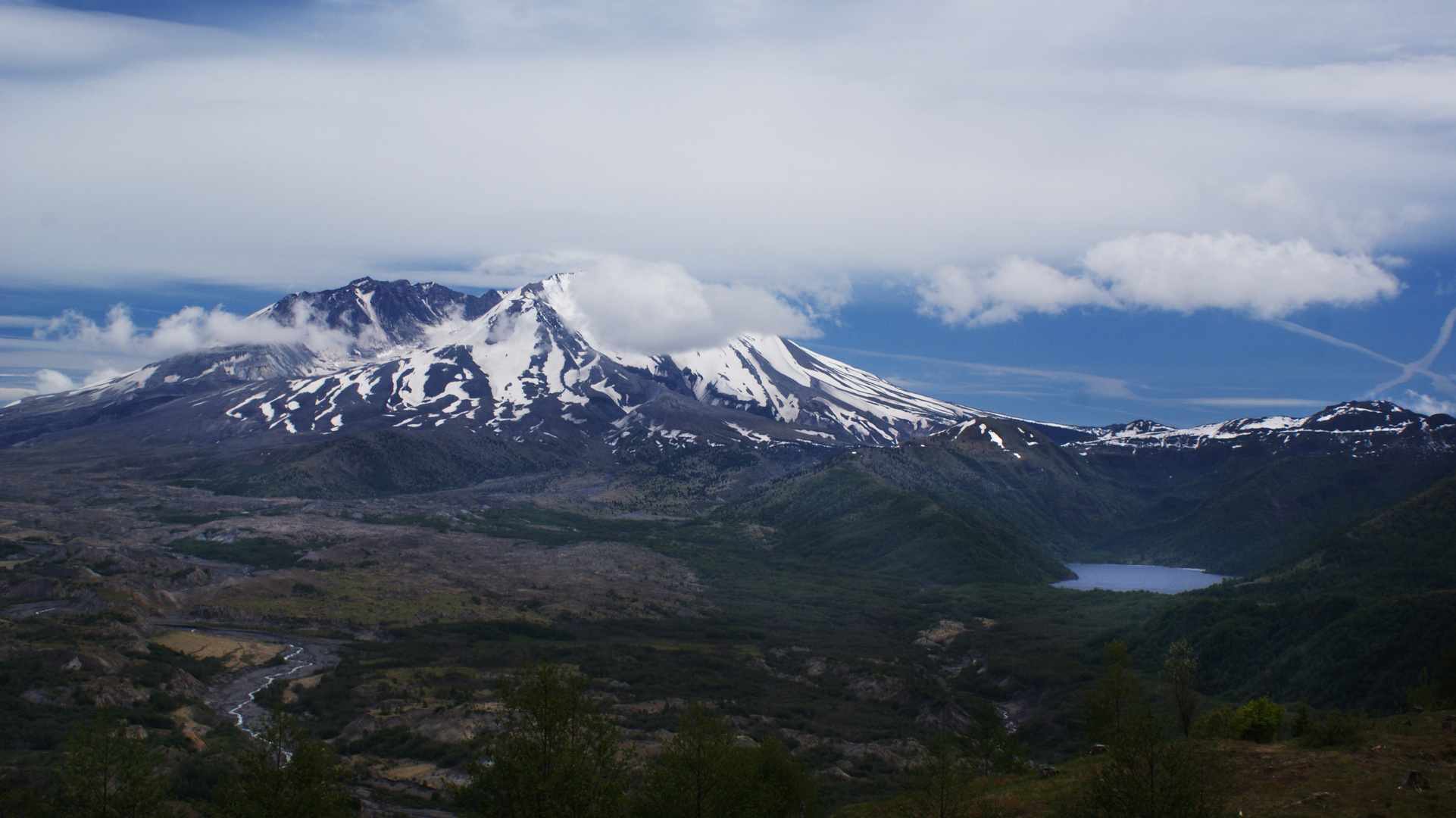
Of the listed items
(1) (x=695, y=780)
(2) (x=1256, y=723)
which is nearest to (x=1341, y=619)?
(2) (x=1256, y=723)

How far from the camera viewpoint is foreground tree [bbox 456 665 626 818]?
3703 cm

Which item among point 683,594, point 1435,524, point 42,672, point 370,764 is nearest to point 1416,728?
point 370,764

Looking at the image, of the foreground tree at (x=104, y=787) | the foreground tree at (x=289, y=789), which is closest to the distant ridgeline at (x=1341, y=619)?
the foreground tree at (x=289, y=789)

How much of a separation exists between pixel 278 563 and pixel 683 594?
8462 cm

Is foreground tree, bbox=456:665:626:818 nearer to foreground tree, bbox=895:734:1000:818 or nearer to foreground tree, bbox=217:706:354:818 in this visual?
foreground tree, bbox=217:706:354:818

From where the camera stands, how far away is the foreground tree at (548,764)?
3703 cm

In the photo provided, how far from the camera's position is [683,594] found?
16500 centimetres

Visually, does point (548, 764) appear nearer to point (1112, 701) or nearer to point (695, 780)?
point (695, 780)

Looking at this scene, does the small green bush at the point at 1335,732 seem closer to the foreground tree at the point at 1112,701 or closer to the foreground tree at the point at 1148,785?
the foreground tree at the point at 1148,785

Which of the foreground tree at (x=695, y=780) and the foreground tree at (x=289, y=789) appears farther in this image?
the foreground tree at (x=695, y=780)

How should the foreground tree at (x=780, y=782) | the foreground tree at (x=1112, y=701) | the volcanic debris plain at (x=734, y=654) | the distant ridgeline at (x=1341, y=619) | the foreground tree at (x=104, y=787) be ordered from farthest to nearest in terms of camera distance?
the distant ridgeline at (x=1341, y=619) → the volcanic debris plain at (x=734, y=654) → the foreground tree at (x=1112, y=701) → the foreground tree at (x=780, y=782) → the foreground tree at (x=104, y=787)

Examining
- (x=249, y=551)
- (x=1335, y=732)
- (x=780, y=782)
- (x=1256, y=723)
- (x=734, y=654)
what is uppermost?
(x=1335, y=732)

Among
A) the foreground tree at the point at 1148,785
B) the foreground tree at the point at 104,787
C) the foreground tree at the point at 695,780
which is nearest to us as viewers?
the foreground tree at the point at 1148,785

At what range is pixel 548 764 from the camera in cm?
3809
